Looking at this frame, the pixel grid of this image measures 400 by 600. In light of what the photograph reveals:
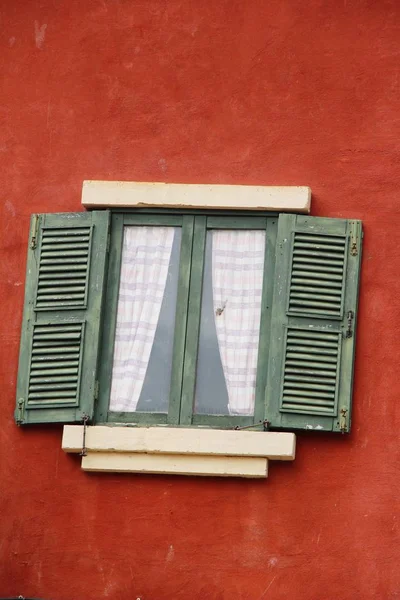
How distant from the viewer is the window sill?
11.5 meters

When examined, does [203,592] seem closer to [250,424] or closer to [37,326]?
[250,424]

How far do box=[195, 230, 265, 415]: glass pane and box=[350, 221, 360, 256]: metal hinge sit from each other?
0.52m

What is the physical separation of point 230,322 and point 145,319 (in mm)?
499

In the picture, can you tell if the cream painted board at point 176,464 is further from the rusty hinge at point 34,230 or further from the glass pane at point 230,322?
the rusty hinge at point 34,230

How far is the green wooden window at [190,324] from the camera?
38.4 ft

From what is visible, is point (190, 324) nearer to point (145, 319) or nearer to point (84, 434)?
point (145, 319)

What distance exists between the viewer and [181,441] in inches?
456

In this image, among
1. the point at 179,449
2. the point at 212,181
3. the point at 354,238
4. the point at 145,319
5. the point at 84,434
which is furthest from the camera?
the point at 212,181

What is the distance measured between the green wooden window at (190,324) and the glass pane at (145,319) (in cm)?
1

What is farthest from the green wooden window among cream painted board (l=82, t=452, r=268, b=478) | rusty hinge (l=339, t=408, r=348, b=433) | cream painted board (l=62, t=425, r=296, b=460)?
cream painted board (l=82, t=452, r=268, b=478)

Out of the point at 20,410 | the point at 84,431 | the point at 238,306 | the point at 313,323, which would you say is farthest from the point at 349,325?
the point at 20,410

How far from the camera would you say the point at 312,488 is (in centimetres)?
1153

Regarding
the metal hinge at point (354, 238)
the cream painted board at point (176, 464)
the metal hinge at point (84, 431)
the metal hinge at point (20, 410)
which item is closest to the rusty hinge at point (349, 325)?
the metal hinge at point (354, 238)

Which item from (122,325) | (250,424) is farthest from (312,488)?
(122,325)
